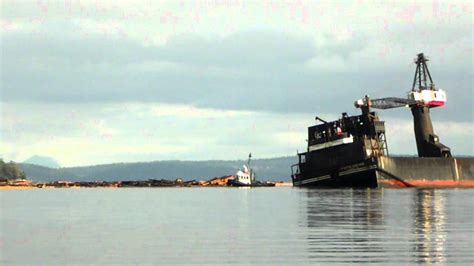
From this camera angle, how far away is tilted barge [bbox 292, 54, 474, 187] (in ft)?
413

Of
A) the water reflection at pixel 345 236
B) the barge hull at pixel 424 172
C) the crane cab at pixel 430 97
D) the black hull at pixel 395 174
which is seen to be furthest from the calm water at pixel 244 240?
the crane cab at pixel 430 97

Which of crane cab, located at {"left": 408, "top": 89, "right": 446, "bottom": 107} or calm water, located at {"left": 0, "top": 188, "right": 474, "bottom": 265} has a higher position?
crane cab, located at {"left": 408, "top": 89, "right": 446, "bottom": 107}

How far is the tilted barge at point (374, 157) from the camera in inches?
Answer: 4951

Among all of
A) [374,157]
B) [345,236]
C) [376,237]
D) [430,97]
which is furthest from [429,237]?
[430,97]

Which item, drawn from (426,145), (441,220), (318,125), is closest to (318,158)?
(318,125)

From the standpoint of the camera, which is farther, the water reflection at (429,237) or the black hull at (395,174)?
the black hull at (395,174)

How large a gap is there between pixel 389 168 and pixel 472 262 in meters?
100

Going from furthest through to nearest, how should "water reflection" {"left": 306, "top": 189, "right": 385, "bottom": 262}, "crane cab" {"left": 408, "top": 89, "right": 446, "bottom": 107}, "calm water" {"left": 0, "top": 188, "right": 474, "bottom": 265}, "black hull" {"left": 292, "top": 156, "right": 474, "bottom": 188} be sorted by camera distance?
"crane cab" {"left": 408, "top": 89, "right": 446, "bottom": 107} < "black hull" {"left": 292, "top": 156, "right": 474, "bottom": 188} < "water reflection" {"left": 306, "top": 189, "right": 385, "bottom": 262} < "calm water" {"left": 0, "top": 188, "right": 474, "bottom": 265}

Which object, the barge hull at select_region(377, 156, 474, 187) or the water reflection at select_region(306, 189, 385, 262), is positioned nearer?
the water reflection at select_region(306, 189, 385, 262)

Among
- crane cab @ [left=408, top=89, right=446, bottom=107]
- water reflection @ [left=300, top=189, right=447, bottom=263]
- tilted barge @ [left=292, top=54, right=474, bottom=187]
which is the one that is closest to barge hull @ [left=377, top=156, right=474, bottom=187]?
tilted barge @ [left=292, top=54, right=474, bottom=187]

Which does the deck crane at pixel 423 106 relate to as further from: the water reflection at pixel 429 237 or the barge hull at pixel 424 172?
the water reflection at pixel 429 237

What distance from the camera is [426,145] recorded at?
5586 inches

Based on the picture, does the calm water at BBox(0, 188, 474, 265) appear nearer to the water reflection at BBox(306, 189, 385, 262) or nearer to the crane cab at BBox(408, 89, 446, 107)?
the water reflection at BBox(306, 189, 385, 262)

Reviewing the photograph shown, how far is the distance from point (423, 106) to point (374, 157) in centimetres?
2301
